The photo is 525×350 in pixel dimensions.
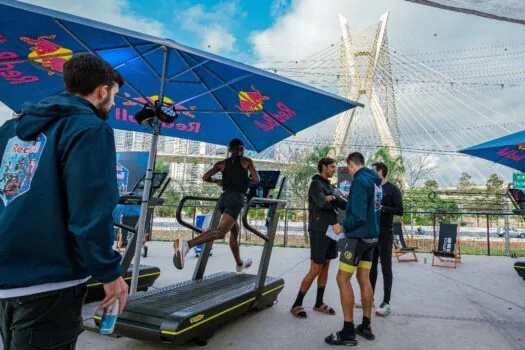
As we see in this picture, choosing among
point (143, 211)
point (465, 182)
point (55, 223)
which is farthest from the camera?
point (465, 182)

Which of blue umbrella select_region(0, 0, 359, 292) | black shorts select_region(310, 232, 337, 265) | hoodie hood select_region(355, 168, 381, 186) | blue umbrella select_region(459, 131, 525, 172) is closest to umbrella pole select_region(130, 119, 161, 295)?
blue umbrella select_region(0, 0, 359, 292)

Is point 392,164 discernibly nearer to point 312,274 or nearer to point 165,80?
point 312,274

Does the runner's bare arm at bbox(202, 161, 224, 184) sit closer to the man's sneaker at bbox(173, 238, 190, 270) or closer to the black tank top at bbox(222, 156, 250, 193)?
the black tank top at bbox(222, 156, 250, 193)

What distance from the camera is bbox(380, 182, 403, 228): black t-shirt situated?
4.05 metres

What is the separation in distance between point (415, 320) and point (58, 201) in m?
3.79

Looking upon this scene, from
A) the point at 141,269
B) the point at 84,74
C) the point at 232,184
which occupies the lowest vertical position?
the point at 141,269

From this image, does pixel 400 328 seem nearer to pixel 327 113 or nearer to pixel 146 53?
pixel 327 113

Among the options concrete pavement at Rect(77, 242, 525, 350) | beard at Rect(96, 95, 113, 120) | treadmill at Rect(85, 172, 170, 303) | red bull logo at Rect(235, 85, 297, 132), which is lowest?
concrete pavement at Rect(77, 242, 525, 350)

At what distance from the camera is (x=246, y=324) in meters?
3.55

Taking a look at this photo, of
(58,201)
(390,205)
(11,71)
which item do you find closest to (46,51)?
(11,71)

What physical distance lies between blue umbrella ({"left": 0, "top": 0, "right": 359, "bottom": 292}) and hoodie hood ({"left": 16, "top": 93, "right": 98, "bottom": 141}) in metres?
2.02

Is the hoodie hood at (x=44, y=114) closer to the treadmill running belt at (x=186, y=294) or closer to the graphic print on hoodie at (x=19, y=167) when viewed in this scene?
the graphic print on hoodie at (x=19, y=167)

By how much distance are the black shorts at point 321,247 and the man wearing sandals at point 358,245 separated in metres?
0.54

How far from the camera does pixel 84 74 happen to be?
1.37 m
